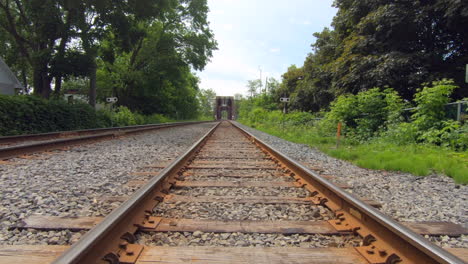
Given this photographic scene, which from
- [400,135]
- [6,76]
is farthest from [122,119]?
[6,76]

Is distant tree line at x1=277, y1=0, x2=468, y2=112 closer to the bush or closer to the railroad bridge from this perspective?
the bush

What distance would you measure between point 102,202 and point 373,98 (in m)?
10.0

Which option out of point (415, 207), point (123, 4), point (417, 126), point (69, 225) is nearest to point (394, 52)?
point (417, 126)

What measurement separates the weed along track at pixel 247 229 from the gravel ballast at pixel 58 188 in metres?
0.26

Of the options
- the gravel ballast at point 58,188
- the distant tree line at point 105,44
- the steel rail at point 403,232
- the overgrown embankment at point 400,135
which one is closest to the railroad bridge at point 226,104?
the distant tree line at point 105,44

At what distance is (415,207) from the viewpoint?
307 centimetres

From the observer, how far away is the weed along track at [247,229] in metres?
1.78

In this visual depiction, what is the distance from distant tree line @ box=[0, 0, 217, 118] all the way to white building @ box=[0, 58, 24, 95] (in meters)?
7.64

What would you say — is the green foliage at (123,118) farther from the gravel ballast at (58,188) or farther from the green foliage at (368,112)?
the gravel ballast at (58,188)

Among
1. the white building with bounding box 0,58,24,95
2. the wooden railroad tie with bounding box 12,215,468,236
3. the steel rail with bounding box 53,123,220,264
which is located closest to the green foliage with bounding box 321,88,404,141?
the wooden railroad tie with bounding box 12,215,468,236

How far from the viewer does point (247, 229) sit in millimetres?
2307

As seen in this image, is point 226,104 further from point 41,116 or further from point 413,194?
point 413,194

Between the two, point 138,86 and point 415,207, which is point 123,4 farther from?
point 415,207

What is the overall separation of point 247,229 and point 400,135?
7.78 meters
